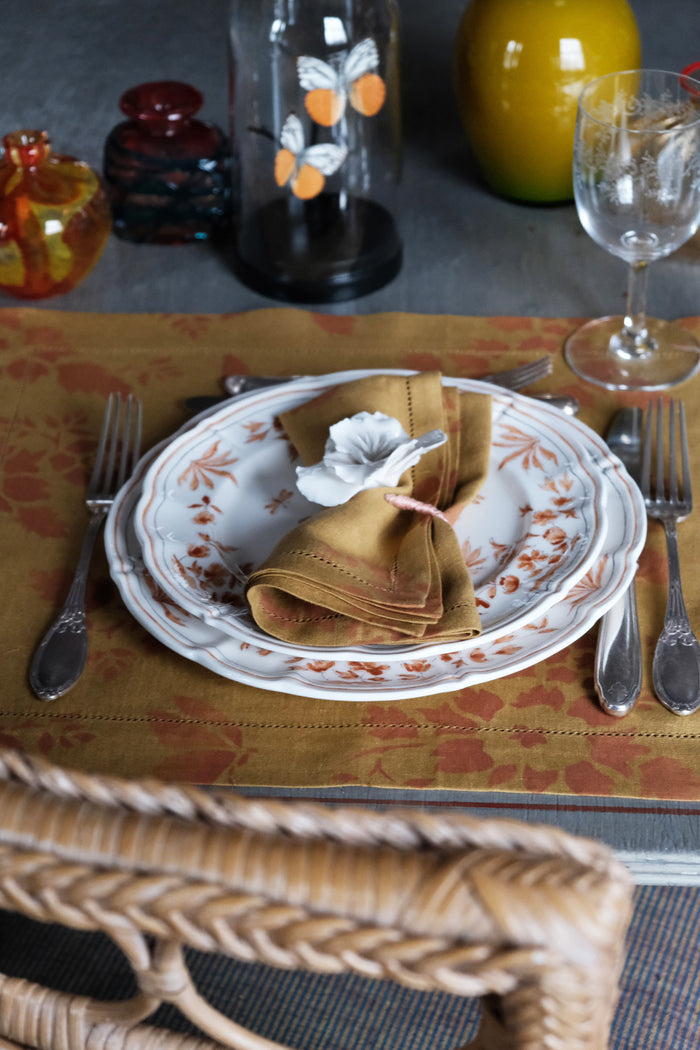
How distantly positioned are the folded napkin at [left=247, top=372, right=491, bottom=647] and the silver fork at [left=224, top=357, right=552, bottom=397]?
13 centimetres

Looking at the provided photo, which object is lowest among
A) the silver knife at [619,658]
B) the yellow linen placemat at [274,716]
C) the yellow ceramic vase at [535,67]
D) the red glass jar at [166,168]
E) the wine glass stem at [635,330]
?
the yellow linen placemat at [274,716]

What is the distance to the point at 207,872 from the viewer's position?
0.88 feet

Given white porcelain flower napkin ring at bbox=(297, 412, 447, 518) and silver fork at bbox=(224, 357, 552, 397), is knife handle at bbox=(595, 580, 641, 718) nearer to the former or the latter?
white porcelain flower napkin ring at bbox=(297, 412, 447, 518)

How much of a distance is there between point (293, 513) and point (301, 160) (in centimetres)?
41

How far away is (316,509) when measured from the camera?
24.8 inches

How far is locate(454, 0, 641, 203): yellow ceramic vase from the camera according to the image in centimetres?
93

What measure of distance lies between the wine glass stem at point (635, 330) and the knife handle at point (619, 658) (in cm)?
30

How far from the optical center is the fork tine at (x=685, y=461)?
64cm

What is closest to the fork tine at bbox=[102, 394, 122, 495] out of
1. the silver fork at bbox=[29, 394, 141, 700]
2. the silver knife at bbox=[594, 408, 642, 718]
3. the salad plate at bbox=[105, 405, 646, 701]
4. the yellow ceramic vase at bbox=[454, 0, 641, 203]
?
the silver fork at bbox=[29, 394, 141, 700]

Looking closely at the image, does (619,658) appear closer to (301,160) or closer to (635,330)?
(635,330)

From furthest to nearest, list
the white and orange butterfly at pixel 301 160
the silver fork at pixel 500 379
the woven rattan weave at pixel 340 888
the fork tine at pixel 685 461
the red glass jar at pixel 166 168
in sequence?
the red glass jar at pixel 166 168 < the white and orange butterfly at pixel 301 160 < the silver fork at pixel 500 379 < the fork tine at pixel 685 461 < the woven rattan weave at pixel 340 888

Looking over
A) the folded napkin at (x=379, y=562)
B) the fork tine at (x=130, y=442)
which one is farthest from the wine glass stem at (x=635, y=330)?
the fork tine at (x=130, y=442)

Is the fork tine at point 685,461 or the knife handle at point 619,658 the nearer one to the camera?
the knife handle at point 619,658

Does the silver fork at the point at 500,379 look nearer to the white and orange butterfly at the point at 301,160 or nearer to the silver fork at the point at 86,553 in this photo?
the silver fork at the point at 86,553
